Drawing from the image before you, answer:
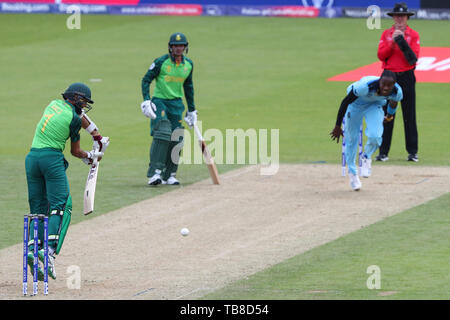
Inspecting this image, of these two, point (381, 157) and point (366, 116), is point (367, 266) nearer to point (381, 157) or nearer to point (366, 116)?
point (366, 116)

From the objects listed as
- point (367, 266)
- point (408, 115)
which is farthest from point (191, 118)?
point (367, 266)

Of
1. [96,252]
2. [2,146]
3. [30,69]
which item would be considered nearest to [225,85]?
[30,69]

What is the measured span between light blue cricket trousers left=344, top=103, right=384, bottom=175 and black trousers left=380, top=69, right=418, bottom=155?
8.50 ft

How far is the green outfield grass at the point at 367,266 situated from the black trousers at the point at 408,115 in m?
4.62

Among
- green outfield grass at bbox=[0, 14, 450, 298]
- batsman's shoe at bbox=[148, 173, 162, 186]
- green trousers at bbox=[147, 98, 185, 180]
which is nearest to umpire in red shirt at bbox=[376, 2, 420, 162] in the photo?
green outfield grass at bbox=[0, 14, 450, 298]

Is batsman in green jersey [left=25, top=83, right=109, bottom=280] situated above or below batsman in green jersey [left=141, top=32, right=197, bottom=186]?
below

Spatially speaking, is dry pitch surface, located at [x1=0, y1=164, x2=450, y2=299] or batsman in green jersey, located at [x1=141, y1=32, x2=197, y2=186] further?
batsman in green jersey, located at [x1=141, y1=32, x2=197, y2=186]

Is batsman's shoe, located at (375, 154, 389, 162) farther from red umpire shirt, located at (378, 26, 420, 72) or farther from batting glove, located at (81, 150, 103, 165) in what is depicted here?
batting glove, located at (81, 150, 103, 165)

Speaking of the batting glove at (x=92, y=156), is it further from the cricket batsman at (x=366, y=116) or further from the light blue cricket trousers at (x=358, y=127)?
the light blue cricket trousers at (x=358, y=127)

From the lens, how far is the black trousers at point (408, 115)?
58.0 ft

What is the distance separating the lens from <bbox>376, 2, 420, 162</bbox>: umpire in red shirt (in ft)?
56.6

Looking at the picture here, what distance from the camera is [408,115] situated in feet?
58.7

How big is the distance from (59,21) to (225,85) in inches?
406

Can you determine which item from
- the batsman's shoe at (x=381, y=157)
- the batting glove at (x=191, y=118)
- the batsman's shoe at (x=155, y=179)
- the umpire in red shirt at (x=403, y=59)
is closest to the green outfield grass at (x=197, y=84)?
the batsman's shoe at (x=155, y=179)
